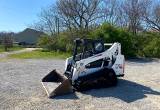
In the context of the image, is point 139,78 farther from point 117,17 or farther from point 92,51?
point 117,17

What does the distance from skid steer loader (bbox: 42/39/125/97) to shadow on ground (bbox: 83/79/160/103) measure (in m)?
0.43

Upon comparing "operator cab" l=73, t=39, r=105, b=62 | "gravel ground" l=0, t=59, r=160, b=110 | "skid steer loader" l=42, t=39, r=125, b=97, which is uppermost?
"operator cab" l=73, t=39, r=105, b=62

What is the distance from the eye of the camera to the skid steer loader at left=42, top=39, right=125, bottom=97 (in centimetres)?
1121

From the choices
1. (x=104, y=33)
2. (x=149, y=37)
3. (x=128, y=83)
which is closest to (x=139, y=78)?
(x=128, y=83)

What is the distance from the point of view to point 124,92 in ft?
36.0

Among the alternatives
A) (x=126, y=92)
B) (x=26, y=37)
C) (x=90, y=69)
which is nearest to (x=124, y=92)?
(x=126, y=92)

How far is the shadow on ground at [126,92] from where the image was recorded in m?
10.1

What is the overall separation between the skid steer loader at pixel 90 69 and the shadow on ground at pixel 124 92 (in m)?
0.35

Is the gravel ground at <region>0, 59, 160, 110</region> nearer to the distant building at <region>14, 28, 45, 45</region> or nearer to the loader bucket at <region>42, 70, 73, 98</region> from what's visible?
the loader bucket at <region>42, 70, 73, 98</region>

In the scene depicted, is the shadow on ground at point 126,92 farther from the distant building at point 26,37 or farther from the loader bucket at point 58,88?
the distant building at point 26,37

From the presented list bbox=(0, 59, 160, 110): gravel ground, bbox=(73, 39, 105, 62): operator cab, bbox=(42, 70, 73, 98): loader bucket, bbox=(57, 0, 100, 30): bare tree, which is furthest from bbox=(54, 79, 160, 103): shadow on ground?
bbox=(57, 0, 100, 30): bare tree

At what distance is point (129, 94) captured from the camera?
1062 cm

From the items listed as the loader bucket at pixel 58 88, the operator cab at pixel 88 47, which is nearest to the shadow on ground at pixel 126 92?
the loader bucket at pixel 58 88

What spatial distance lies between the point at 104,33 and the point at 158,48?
6477 mm
